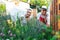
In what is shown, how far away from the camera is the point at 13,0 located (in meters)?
3.30

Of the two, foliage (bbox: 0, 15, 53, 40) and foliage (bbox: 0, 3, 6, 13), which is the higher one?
foliage (bbox: 0, 3, 6, 13)

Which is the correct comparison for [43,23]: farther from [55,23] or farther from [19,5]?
[19,5]

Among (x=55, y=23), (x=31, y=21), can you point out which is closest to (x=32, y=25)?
(x=31, y=21)

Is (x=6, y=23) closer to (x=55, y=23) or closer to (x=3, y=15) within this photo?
(x=3, y=15)

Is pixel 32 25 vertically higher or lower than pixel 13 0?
lower

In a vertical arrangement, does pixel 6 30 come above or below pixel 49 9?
below

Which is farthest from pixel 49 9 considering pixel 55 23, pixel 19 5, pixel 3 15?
pixel 3 15

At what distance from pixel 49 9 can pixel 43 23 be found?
0.20m

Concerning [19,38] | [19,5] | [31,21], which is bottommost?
[19,38]

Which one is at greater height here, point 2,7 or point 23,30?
point 2,7

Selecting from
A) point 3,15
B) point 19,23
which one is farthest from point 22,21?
point 3,15

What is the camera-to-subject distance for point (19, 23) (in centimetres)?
326

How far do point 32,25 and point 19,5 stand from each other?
12.4 inches

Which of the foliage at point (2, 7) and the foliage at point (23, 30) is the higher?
the foliage at point (2, 7)
